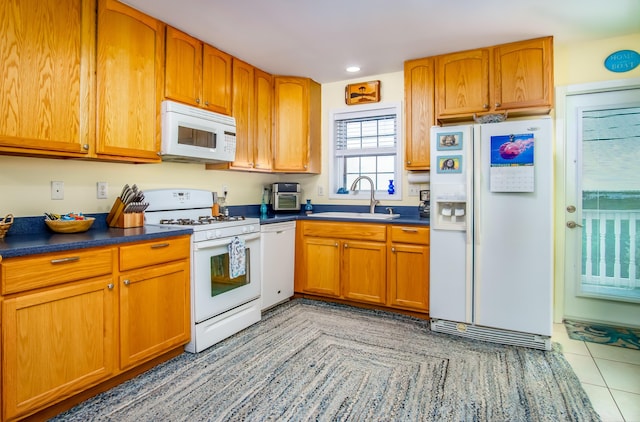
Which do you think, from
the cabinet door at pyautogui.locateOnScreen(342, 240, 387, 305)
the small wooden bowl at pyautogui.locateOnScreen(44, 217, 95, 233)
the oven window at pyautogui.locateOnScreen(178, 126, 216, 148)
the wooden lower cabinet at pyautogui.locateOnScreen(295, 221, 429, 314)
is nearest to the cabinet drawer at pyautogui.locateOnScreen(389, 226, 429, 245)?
the wooden lower cabinet at pyautogui.locateOnScreen(295, 221, 429, 314)

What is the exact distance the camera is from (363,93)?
3.94 m

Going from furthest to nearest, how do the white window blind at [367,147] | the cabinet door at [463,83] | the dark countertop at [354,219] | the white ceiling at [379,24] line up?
the white window blind at [367,147]
the dark countertop at [354,219]
the cabinet door at [463,83]
the white ceiling at [379,24]

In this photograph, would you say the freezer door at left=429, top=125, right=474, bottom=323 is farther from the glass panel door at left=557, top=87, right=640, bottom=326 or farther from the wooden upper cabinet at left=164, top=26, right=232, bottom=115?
the wooden upper cabinet at left=164, top=26, right=232, bottom=115

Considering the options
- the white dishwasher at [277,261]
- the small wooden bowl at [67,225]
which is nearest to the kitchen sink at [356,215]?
the white dishwasher at [277,261]

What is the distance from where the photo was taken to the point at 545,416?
72.6 inches

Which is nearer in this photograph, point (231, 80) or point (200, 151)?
point (200, 151)

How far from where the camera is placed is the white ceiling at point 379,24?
244cm

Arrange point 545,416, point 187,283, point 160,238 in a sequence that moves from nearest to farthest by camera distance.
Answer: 1. point 545,416
2. point 160,238
3. point 187,283

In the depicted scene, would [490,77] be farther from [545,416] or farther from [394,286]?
[545,416]

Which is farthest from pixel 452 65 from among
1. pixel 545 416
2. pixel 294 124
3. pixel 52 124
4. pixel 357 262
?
pixel 52 124

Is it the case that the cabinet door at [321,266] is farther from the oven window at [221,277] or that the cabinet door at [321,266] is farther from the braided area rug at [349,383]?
the oven window at [221,277]

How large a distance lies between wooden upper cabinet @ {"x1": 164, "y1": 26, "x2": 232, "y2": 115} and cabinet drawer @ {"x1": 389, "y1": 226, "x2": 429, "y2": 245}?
186cm

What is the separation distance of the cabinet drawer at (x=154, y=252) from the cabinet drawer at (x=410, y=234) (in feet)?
5.78

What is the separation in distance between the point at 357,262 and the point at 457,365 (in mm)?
1324
